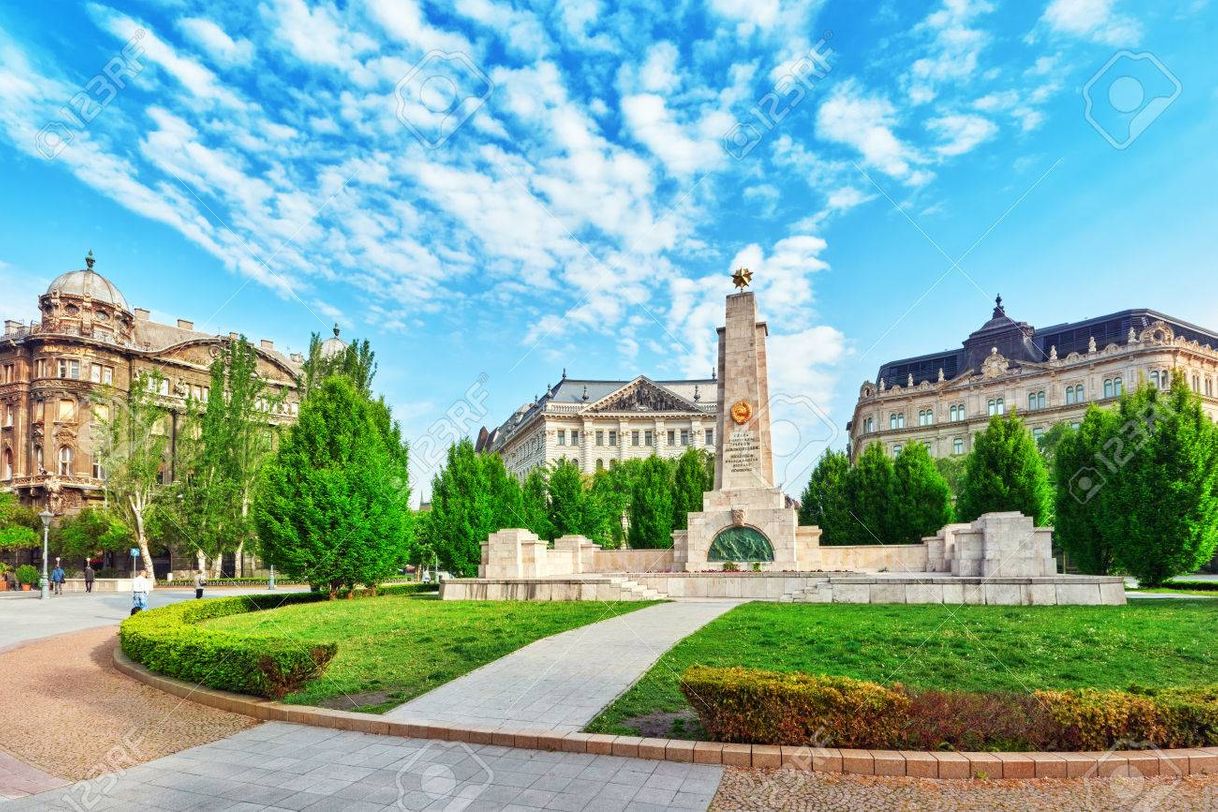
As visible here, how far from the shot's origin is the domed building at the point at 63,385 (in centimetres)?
5853

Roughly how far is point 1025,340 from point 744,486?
66965mm

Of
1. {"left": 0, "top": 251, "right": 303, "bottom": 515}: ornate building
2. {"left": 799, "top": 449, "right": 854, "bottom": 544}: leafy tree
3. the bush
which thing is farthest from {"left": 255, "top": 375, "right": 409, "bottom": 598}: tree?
{"left": 0, "top": 251, "right": 303, "bottom": 515}: ornate building

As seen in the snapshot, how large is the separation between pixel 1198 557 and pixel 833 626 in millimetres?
17729

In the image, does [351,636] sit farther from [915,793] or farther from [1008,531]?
[1008,531]

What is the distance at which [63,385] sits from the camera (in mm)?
59219

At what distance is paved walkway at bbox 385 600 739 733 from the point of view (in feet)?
28.1

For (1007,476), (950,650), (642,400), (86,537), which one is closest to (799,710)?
(950,650)

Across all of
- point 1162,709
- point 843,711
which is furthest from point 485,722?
point 1162,709

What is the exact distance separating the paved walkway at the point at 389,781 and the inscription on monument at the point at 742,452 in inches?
790

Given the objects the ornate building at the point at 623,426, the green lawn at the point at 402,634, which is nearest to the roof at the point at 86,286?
the ornate building at the point at 623,426

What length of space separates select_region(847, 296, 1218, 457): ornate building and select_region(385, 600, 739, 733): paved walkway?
5790 cm

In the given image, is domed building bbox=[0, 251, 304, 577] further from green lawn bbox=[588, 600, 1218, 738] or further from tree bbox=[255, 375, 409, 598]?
green lawn bbox=[588, 600, 1218, 738]

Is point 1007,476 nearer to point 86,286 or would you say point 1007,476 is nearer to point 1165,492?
point 1165,492

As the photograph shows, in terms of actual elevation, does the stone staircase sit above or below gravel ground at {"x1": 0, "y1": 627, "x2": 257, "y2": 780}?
below
